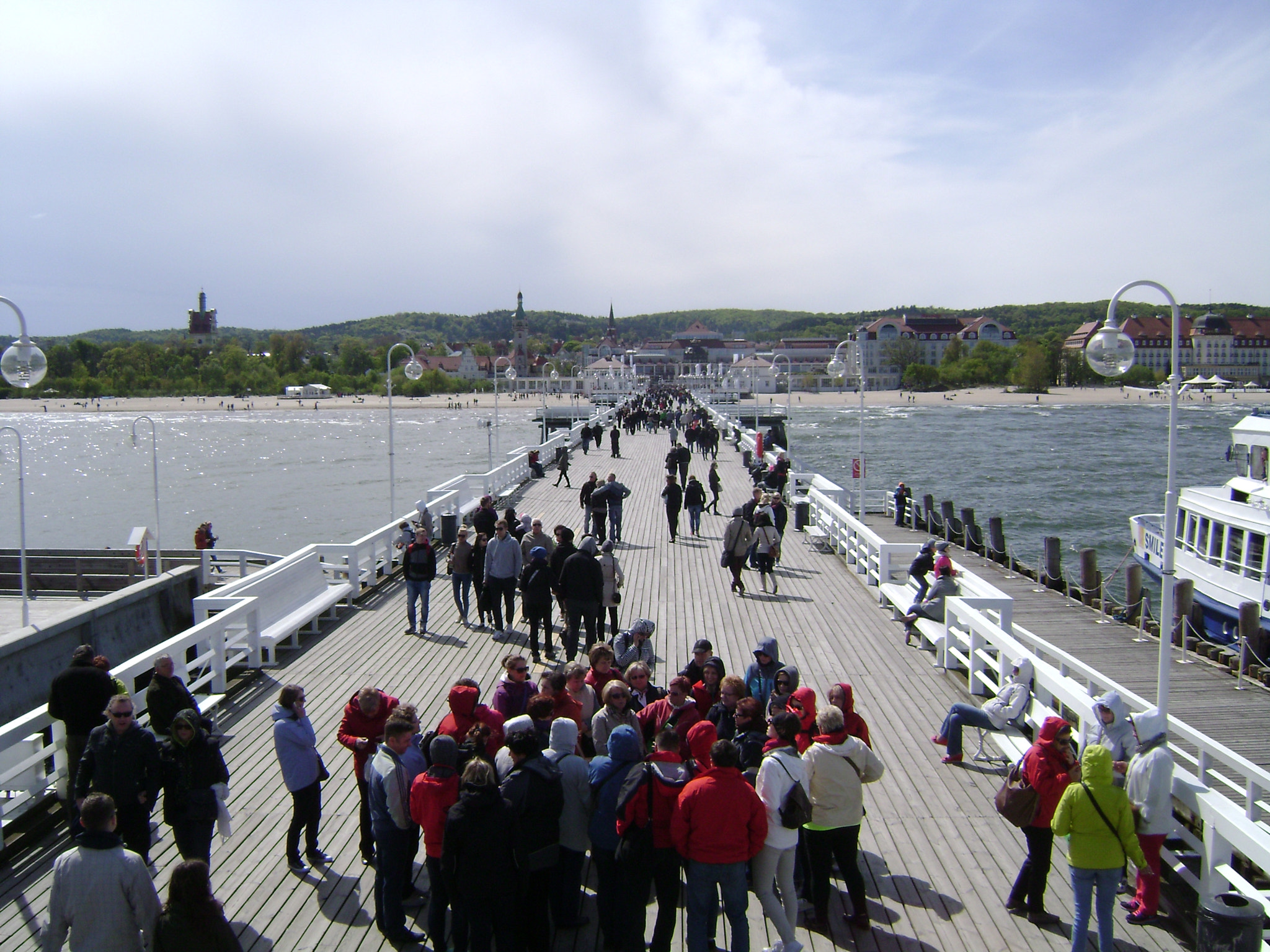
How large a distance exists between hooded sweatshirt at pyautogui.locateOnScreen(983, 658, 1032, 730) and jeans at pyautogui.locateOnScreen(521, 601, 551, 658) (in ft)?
14.5

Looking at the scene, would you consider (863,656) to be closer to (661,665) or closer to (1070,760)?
(661,665)

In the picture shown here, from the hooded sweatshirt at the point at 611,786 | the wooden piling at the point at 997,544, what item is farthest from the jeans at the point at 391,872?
the wooden piling at the point at 997,544

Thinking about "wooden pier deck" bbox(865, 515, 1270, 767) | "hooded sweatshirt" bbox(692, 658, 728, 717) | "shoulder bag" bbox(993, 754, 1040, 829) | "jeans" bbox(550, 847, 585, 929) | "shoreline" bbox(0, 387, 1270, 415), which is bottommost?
A: "wooden pier deck" bbox(865, 515, 1270, 767)

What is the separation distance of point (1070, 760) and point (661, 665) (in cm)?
518

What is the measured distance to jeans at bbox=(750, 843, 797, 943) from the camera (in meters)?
4.60

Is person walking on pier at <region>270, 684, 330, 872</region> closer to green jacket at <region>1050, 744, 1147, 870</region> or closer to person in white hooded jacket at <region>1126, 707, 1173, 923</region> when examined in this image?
green jacket at <region>1050, 744, 1147, 870</region>

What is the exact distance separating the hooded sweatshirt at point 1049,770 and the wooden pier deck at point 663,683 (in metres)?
0.71

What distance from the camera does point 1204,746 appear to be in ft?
19.6

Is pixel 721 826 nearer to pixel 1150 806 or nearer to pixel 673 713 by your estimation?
pixel 673 713

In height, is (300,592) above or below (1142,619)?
above

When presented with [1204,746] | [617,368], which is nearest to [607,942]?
[1204,746]

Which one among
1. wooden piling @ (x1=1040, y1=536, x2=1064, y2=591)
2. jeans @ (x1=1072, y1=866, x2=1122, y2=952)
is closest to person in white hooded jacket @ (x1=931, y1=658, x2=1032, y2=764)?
jeans @ (x1=1072, y1=866, x2=1122, y2=952)

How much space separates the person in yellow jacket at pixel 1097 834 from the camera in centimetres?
447

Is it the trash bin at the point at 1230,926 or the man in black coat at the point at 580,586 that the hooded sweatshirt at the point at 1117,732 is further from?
the man in black coat at the point at 580,586
